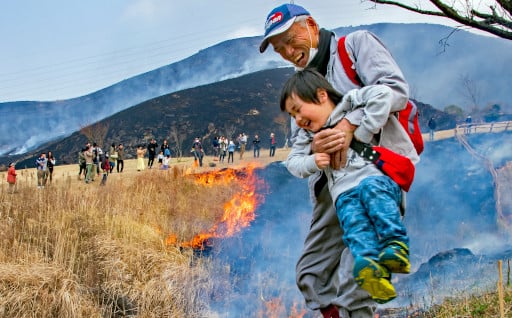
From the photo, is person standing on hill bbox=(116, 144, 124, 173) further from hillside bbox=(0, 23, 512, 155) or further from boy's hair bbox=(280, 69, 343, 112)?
boy's hair bbox=(280, 69, 343, 112)

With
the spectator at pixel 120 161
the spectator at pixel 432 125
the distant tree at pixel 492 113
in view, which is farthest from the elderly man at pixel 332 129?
the spectator at pixel 120 161

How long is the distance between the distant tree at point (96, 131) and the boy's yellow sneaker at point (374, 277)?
1845cm

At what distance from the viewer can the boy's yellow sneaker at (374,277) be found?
5.85 ft

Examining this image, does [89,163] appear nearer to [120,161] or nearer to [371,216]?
[120,161]

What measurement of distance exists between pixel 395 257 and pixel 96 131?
20484 mm

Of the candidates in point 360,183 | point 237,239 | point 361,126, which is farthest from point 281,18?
point 237,239

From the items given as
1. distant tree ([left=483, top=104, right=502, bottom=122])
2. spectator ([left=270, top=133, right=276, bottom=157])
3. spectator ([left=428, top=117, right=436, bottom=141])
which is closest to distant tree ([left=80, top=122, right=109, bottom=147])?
spectator ([left=270, top=133, right=276, bottom=157])

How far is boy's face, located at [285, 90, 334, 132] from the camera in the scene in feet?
6.89

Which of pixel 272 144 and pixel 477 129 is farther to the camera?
pixel 272 144

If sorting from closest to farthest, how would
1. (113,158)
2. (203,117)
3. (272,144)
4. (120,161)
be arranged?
(113,158)
(120,161)
(272,144)
(203,117)

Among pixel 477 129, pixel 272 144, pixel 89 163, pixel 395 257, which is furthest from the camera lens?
pixel 272 144

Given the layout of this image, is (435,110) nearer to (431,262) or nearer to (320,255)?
(431,262)

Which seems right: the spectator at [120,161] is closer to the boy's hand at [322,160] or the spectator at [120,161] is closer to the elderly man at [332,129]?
the elderly man at [332,129]

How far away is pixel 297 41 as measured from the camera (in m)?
2.28
